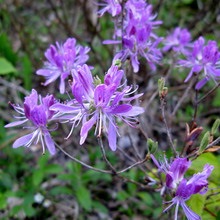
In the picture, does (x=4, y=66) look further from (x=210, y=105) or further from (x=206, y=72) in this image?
(x=210, y=105)

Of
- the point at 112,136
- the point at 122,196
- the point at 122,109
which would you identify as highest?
the point at 122,109

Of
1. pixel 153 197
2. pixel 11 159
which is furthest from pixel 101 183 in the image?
pixel 11 159

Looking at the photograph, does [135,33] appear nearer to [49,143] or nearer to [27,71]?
[49,143]

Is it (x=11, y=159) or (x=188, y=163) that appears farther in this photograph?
(x=11, y=159)

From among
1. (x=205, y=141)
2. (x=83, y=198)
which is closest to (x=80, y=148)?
(x=83, y=198)

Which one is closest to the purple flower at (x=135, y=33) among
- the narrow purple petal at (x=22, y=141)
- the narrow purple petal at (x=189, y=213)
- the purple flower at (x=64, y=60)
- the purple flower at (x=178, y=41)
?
the purple flower at (x=64, y=60)
